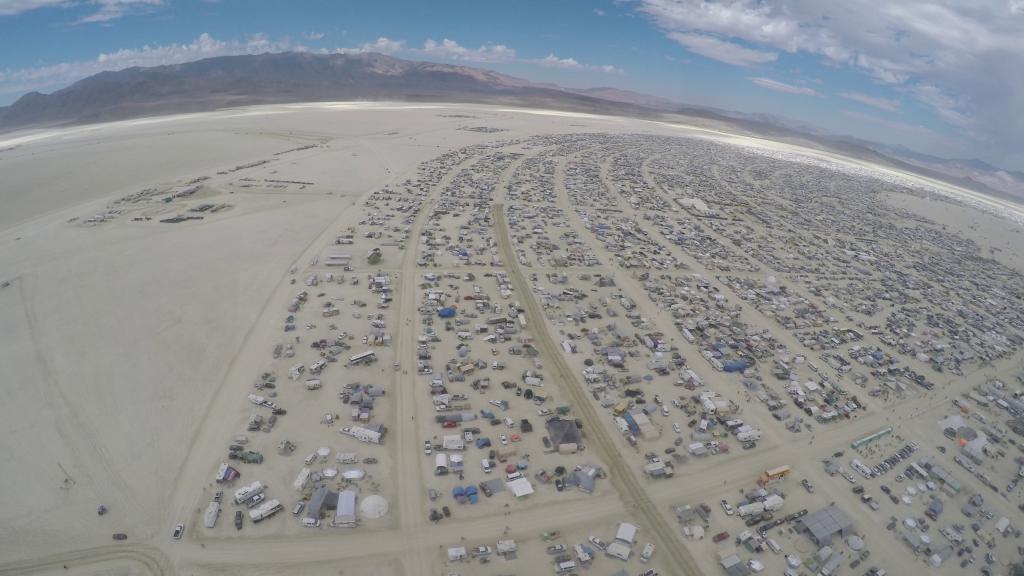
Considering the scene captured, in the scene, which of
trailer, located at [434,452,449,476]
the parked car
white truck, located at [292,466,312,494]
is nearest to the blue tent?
the parked car

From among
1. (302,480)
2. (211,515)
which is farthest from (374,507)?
(211,515)

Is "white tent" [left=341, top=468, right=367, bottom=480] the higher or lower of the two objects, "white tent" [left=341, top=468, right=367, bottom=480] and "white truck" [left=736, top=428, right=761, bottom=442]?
→ the lower

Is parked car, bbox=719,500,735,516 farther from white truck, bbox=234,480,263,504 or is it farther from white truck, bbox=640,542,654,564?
white truck, bbox=234,480,263,504

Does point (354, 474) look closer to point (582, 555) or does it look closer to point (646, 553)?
point (582, 555)

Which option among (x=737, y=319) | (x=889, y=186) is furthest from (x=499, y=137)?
(x=889, y=186)

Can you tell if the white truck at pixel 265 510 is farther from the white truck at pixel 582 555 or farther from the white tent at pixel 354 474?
the white truck at pixel 582 555
